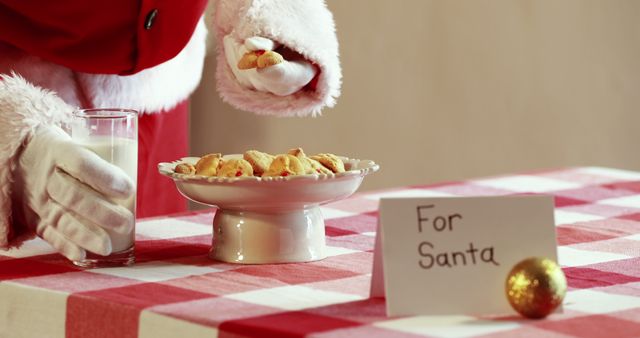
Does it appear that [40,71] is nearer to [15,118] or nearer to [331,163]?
[15,118]

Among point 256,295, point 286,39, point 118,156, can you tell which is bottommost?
point 256,295

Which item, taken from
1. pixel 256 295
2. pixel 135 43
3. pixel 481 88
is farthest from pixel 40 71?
pixel 481 88

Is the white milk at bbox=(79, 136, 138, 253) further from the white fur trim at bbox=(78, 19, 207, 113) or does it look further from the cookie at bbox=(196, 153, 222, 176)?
the white fur trim at bbox=(78, 19, 207, 113)

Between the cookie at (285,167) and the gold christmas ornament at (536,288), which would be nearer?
the gold christmas ornament at (536,288)

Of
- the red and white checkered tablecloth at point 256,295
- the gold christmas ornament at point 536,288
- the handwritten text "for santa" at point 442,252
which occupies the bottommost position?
the red and white checkered tablecloth at point 256,295

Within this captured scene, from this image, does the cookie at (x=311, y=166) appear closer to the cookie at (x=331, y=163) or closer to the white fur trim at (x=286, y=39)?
the cookie at (x=331, y=163)

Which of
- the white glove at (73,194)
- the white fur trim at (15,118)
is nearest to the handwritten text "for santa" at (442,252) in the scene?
the white glove at (73,194)

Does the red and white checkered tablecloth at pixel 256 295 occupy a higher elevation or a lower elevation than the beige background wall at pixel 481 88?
lower
